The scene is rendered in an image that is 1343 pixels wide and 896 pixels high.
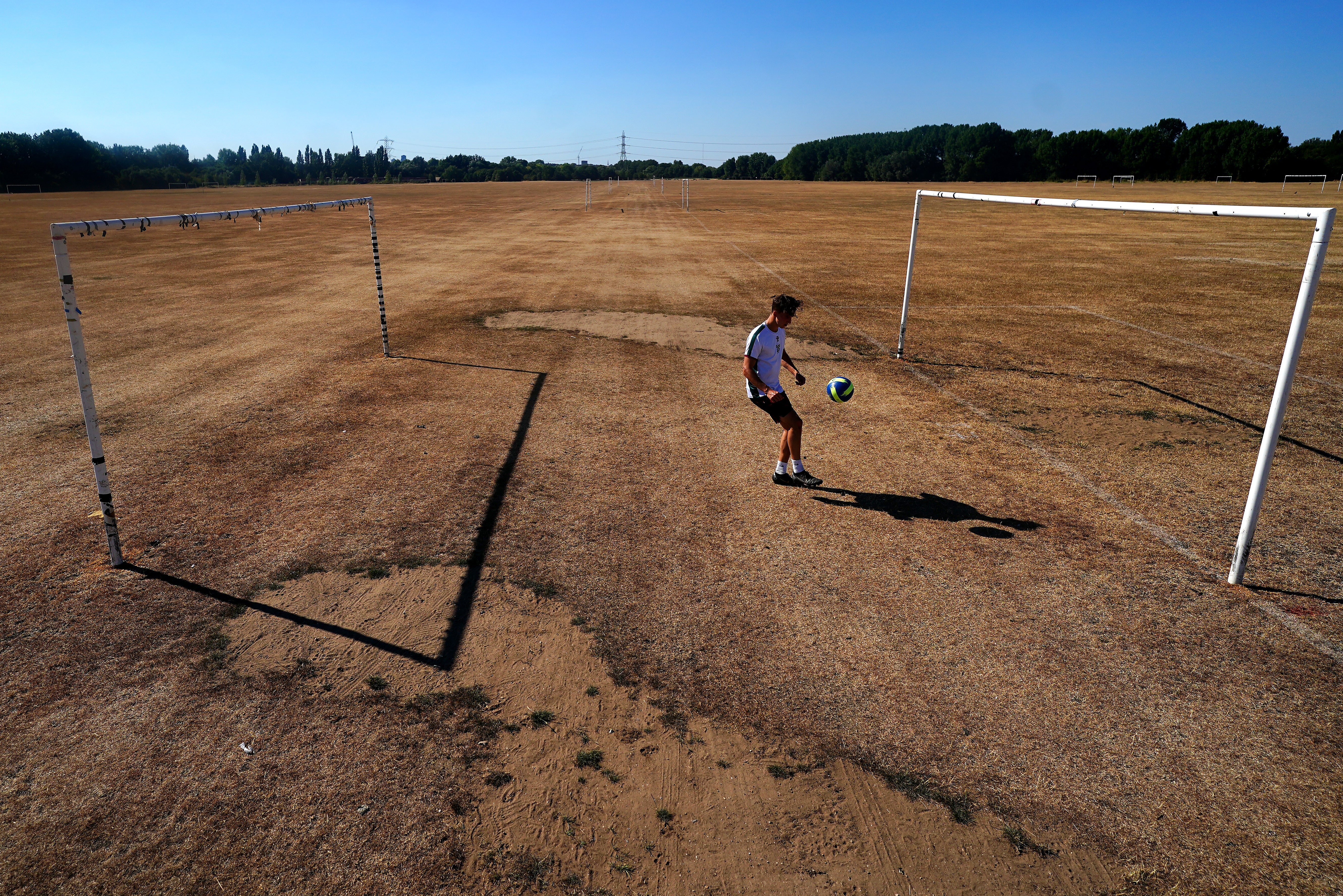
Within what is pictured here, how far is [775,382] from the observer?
318 inches

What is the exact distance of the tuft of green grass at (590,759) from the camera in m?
4.44

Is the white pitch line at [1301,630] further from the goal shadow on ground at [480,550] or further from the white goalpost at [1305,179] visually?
the white goalpost at [1305,179]

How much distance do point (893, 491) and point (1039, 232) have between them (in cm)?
3714

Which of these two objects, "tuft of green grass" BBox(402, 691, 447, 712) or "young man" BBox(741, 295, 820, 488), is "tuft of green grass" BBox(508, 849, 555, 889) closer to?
"tuft of green grass" BBox(402, 691, 447, 712)

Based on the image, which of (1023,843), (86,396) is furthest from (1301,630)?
(86,396)

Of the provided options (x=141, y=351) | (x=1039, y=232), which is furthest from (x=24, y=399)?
(x=1039, y=232)

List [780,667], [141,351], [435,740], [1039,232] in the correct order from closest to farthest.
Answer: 1. [435,740]
2. [780,667]
3. [141,351]
4. [1039,232]

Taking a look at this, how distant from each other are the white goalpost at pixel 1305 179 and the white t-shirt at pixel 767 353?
8534 cm

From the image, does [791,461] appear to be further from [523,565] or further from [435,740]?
[435,740]

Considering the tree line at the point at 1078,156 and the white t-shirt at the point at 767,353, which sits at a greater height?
the tree line at the point at 1078,156

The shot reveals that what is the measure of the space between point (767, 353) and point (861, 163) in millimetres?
160139

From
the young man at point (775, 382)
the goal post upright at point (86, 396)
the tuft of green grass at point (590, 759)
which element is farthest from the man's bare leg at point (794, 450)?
the goal post upright at point (86, 396)

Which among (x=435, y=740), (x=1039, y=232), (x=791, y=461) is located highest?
(x=1039, y=232)

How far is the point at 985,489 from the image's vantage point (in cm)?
827
